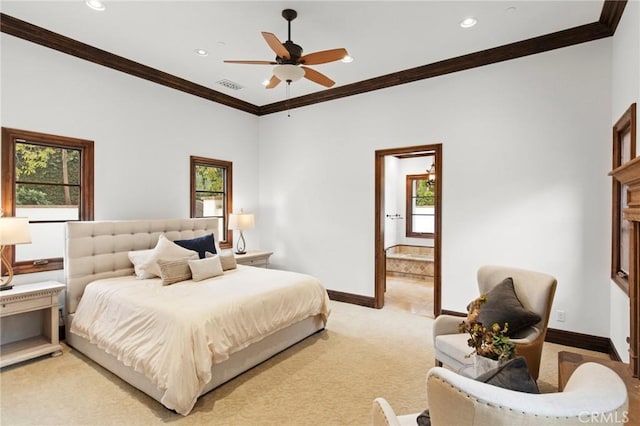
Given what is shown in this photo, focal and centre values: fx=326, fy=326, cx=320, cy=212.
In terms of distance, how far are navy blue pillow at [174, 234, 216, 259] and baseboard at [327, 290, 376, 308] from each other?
2127mm

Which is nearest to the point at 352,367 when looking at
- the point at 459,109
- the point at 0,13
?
the point at 459,109

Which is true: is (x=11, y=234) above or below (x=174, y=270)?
above

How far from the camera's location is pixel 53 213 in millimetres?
3682

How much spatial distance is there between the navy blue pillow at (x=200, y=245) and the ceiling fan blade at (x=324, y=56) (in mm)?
2503

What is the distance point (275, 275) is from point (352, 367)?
1319mm

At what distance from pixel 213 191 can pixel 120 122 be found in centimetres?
173

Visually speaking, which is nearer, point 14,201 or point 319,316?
point 14,201

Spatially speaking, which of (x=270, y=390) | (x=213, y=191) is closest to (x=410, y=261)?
(x=213, y=191)

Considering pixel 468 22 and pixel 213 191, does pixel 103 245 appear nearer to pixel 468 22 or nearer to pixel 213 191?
pixel 213 191

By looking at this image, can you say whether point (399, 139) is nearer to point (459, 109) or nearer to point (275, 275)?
point (459, 109)

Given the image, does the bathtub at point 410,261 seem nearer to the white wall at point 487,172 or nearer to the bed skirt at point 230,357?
the white wall at point 487,172

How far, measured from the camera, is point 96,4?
303 cm

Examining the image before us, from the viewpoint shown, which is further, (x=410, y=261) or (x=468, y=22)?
(x=410, y=261)

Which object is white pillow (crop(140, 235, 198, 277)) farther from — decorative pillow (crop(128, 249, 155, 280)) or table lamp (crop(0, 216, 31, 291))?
table lamp (crop(0, 216, 31, 291))
